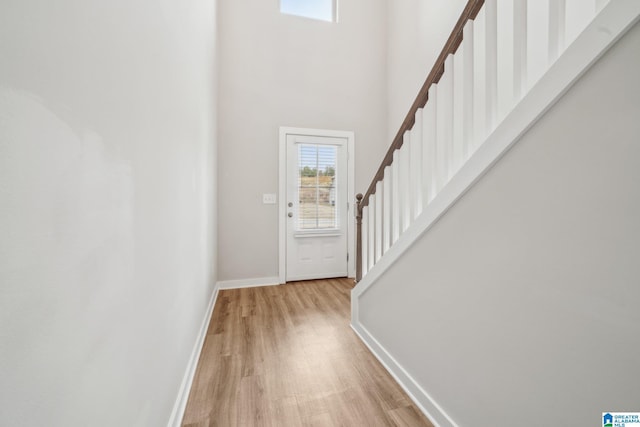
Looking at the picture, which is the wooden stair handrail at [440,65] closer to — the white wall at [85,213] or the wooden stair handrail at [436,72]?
the wooden stair handrail at [436,72]

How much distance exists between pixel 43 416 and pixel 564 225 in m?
1.33

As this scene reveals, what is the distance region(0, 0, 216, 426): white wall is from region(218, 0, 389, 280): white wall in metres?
2.36

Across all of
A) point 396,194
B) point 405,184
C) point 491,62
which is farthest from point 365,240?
point 491,62

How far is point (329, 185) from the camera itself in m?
3.92

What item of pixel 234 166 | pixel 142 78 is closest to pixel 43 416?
pixel 142 78

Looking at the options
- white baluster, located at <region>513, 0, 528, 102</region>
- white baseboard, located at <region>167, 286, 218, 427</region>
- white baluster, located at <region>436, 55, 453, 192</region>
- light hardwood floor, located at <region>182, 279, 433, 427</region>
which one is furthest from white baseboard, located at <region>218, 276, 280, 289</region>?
white baluster, located at <region>513, 0, 528, 102</region>

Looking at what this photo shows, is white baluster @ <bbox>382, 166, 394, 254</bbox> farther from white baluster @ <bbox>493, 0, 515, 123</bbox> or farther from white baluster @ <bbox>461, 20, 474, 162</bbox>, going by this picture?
white baluster @ <bbox>493, 0, 515, 123</bbox>

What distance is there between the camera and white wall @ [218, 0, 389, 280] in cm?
355

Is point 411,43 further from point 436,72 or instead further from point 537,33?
point 436,72

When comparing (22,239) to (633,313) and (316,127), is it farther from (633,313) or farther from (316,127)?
(316,127)

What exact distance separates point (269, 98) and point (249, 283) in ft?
8.09

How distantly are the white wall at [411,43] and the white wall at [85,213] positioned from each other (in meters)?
2.98

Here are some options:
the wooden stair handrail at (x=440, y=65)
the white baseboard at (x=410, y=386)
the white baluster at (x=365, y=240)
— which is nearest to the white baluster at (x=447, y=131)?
the wooden stair handrail at (x=440, y=65)

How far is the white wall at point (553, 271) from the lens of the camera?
2.40 ft
